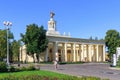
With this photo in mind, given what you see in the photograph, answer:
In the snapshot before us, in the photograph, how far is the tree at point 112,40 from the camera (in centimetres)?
Answer: 8637

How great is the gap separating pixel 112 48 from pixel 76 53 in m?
12.5

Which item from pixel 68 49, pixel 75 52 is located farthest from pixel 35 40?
pixel 68 49

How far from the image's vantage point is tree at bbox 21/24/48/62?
214ft

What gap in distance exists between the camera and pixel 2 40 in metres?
66.2

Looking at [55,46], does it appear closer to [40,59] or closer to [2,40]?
[40,59]

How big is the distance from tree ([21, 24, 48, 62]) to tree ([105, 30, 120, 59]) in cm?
2740

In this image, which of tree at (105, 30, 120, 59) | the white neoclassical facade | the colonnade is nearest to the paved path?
the white neoclassical facade

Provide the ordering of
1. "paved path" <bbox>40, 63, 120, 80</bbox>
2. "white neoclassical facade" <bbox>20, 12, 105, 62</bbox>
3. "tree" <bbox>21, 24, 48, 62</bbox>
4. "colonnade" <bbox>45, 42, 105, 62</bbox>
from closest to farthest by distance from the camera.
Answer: "paved path" <bbox>40, 63, 120, 80</bbox> < "tree" <bbox>21, 24, 48, 62</bbox> < "white neoclassical facade" <bbox>20, 12, 105, 62</bbox> < "colonnade" <bbox>45, 42, 105, 62</bbox>

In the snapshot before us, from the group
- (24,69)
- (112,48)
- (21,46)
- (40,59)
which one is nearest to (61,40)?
(40,59)

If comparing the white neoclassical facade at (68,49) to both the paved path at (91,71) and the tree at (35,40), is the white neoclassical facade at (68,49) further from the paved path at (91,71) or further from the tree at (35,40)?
the paved path at (91,71)

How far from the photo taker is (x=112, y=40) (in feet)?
288

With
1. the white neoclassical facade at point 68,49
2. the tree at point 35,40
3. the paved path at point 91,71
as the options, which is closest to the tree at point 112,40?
the white neoclassical facade at point 68,49

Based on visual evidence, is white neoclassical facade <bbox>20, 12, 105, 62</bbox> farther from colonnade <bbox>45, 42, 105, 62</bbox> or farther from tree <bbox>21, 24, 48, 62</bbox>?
tree <bbox>21, 24, 48, 62</bbox>

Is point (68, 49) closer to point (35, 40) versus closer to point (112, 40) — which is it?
point (112, 40)
